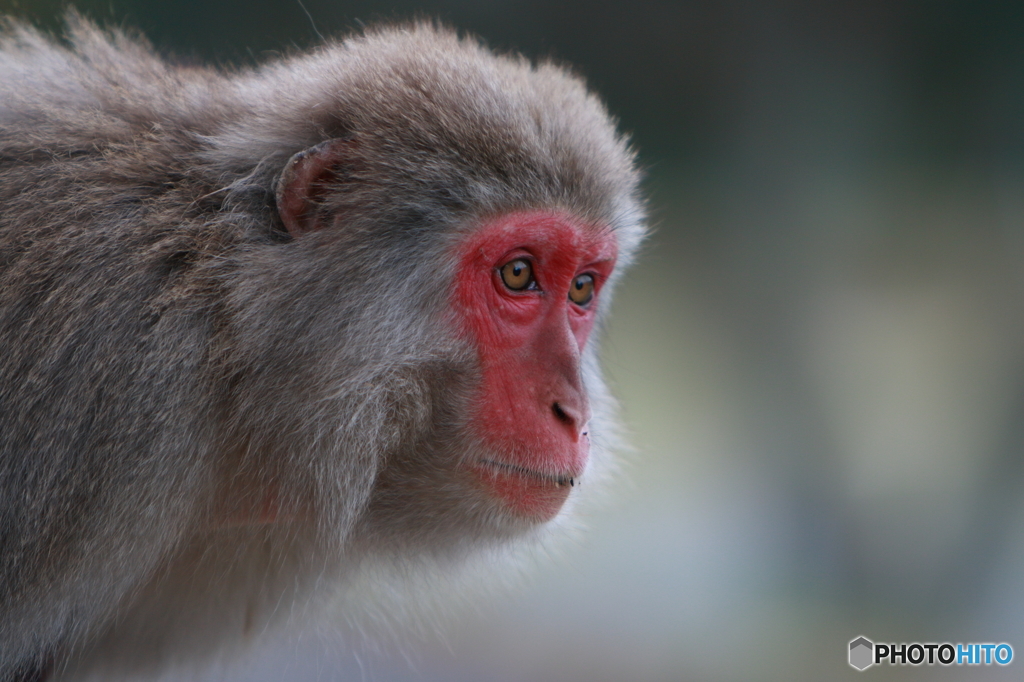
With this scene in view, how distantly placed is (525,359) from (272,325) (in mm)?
602

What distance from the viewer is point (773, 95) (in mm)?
5312

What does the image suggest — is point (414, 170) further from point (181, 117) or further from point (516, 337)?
point (181, 117)

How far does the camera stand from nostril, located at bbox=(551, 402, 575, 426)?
6.98ft

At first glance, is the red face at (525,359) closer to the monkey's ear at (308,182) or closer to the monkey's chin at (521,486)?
the monkey's chin at (521,486)

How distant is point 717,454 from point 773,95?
2.21m

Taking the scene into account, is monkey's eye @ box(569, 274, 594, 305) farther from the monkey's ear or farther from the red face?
the monkey's ear

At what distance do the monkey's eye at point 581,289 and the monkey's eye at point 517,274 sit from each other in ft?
0.77

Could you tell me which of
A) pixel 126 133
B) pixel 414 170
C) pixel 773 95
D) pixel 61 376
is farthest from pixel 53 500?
pixel 773 95

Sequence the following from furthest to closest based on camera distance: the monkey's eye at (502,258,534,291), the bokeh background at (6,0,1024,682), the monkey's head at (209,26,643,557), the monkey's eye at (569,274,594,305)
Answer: the bokeh background at (6,0,1024,682) → the monkey's eye at (569,274,594,305) → the monkey's eye at (502,258,534,291) → the monkey's head at (209,26,643,557)

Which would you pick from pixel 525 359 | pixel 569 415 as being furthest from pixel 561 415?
pixel 525 359

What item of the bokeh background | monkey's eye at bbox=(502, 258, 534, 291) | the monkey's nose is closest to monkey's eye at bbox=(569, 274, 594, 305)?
monkey's eye at bbox=(502, 258, 534, 291)

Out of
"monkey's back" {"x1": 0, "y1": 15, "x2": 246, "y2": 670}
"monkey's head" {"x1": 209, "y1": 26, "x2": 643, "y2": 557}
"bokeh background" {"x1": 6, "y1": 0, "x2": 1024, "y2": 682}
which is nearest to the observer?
"monkey's back" {"x1": 0, "y1": 15, "x2": 246, "y2": 670}

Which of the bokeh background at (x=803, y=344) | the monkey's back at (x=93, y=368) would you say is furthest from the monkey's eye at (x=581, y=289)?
the bokeh background at (x=803, y=344)

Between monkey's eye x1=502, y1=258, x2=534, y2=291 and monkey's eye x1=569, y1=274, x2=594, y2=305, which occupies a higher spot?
monkey's eye x1=502, y1=258, x2=534, y2=291
